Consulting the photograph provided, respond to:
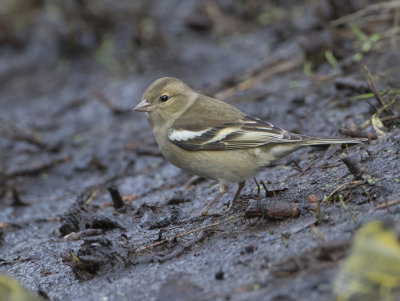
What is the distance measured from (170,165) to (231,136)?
2.21 m

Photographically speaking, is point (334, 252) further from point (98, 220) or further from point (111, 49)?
point (111, 49)

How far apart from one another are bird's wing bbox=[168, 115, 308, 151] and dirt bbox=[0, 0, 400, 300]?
0.50m

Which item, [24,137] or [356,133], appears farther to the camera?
[24,137]

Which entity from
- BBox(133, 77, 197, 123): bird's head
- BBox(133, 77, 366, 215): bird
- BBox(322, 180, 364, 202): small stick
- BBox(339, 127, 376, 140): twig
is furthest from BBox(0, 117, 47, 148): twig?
BBox(322, 180, 364, 202): small stick

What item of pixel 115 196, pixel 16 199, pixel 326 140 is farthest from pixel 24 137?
pixel 326 140

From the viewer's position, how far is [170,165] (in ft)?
23.9

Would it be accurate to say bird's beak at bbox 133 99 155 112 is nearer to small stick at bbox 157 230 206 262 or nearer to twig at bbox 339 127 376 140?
small stick at bbox 157 230 206 262

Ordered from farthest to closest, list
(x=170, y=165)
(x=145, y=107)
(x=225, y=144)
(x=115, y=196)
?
(x=170, y=165) → (x=115, y=196) → (x=145, y=107) → (x=225, y=144)

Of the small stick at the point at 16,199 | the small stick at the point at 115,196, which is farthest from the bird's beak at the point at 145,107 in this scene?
the small stick at the point at 16,199

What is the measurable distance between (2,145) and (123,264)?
5578 millimetres

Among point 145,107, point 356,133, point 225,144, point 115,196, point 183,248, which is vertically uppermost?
point 145,107

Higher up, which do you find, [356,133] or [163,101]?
[163,101]

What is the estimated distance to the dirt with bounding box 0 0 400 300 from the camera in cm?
363

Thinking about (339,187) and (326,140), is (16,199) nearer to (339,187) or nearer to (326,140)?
(326,140)
